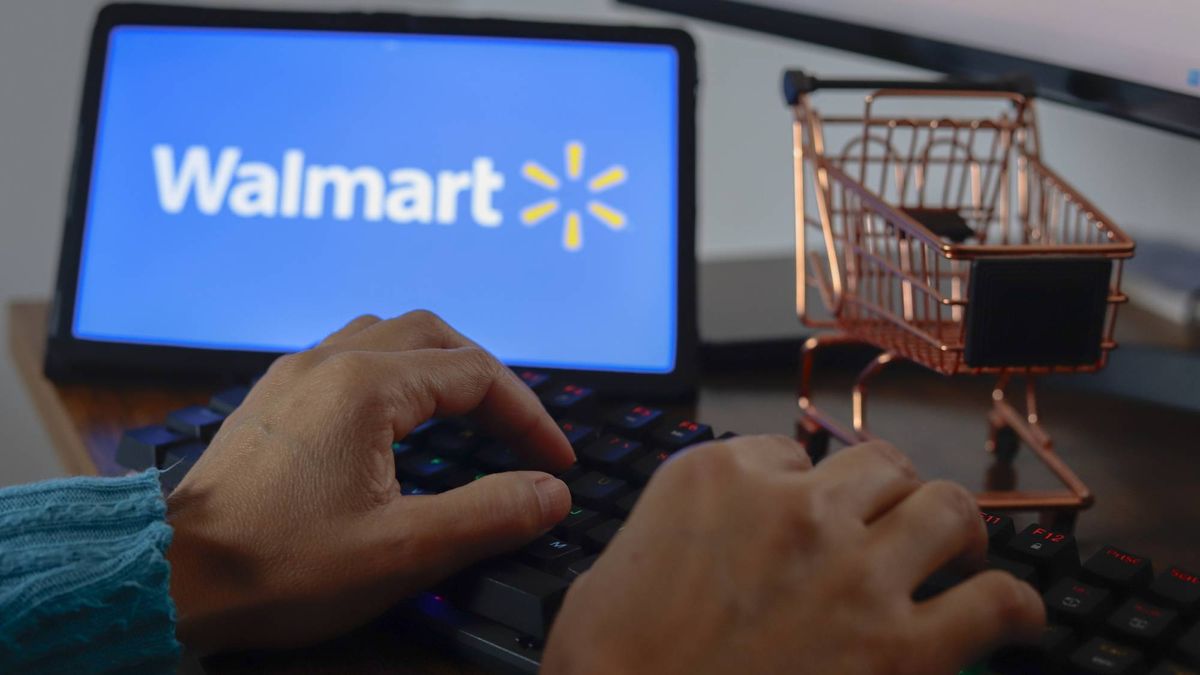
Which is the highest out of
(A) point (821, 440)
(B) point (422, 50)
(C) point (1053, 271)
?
(B) point (422, 50)

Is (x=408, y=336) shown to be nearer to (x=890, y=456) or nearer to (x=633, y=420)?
(x=633, y=420)

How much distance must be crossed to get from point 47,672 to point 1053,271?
1.51 feet

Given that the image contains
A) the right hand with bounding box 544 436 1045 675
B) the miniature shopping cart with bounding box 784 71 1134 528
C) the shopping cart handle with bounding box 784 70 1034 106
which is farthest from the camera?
the shopping cart handle with bounding box 784 70 1034 106

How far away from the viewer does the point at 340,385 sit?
508 millimetres

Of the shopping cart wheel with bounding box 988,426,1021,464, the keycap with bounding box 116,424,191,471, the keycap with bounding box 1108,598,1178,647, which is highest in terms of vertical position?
the keycap with bounding box 1108,598,1178,647

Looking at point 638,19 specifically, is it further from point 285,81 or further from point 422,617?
point 422,617

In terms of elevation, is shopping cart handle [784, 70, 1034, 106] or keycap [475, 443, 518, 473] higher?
shopping cart handle [784, 70, 1034, 106]

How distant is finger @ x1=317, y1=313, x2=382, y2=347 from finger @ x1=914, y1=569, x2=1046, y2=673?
334 mm

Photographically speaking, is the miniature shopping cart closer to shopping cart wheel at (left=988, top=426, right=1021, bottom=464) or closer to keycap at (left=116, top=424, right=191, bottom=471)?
shopping cart wheel at (left=988, top=426, right=1021, bottom=464)

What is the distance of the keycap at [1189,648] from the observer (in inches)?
15.0

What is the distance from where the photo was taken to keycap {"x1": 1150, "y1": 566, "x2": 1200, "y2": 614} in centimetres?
40

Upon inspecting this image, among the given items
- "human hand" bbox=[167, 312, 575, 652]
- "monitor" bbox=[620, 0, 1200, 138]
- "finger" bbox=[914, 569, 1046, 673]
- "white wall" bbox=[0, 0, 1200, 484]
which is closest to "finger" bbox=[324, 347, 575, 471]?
"human hand" bbox=[167, 312, 575, 652]

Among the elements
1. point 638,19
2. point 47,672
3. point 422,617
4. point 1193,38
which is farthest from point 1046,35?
point 638,19

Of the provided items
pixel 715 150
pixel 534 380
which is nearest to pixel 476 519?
pixel 534 380
